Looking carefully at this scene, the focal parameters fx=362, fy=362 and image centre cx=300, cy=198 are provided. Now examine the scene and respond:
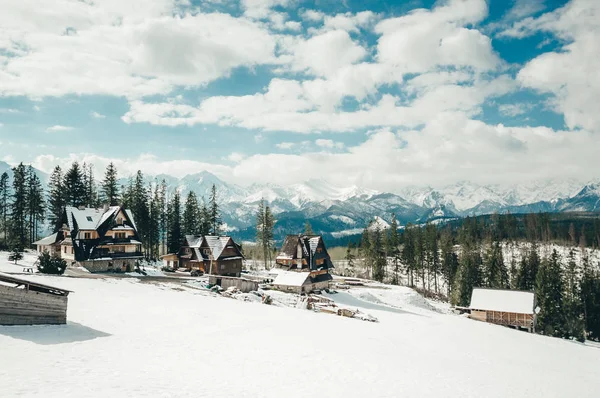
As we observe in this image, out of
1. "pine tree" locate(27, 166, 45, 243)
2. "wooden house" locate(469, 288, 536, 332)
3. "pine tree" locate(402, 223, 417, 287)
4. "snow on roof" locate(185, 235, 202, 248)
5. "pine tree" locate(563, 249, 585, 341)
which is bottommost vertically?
"pine tree" locate(563, 249, 585, 341)

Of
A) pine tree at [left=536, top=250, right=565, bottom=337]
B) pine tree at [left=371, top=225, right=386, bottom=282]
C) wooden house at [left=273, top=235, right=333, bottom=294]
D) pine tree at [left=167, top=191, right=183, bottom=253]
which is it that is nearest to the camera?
wooden house at [left=273, top=235, right=333, bottom=294]

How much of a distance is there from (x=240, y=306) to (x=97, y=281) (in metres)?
18.8

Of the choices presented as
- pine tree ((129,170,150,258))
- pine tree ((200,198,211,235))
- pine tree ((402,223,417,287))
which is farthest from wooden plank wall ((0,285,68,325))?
pine tree ((402,223,417,287))

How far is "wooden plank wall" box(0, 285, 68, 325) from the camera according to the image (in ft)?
66.1

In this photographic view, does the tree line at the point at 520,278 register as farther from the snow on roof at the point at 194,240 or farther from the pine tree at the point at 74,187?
the pine tree at the point at 74,187

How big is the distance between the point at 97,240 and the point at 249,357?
166 ft

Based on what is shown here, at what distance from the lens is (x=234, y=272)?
242 ft

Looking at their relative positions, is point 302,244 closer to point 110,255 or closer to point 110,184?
point 110,255

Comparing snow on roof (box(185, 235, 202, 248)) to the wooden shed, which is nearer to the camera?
the wooden shed

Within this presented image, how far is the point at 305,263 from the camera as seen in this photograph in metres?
70.0

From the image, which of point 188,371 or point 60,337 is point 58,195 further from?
point 188,371

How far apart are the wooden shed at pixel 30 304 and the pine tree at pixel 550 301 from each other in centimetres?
7633

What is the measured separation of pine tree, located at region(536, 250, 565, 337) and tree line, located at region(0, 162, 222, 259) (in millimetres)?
70642

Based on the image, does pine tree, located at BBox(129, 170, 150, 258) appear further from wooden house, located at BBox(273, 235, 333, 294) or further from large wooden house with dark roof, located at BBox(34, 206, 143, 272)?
wooden house, located at BBox(273, 235, 333, 294)
